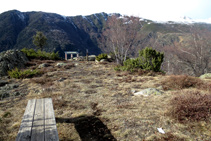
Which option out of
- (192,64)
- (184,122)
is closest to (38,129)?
(184,122)

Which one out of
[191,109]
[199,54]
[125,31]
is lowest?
[191,109]

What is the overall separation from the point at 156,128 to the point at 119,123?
962 millimetres

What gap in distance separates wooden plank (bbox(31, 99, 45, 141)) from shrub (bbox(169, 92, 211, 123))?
339 centimetres

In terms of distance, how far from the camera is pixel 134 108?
15.5 ft

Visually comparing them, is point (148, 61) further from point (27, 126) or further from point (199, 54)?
point (199, 54)

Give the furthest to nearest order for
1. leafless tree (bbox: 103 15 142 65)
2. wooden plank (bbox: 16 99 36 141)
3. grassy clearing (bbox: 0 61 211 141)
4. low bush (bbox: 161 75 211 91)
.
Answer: leafless tree (bbox: 103 15 142 65) < low bush (bbox: 161 75 211 91) < grassy clearing (bbox: 0 61 211 141) < wooden plank (bbox: 16 99 36 141)

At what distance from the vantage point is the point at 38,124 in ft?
8.58

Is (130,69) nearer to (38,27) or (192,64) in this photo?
(192,64)

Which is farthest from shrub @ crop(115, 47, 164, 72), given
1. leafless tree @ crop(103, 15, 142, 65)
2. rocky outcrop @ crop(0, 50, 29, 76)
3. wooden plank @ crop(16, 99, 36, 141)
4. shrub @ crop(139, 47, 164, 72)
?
rocky outcrop @ crop(0, 50, 29, 76)

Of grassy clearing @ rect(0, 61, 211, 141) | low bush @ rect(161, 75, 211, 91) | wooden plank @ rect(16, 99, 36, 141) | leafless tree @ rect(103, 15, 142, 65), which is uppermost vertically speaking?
leafless tree @ rect(103, 15, 142, 65)

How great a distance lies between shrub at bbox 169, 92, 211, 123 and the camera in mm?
3646

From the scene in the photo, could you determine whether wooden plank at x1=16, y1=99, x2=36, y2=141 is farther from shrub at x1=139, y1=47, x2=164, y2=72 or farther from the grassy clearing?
shrub at x1=139, y1=47, x2=164, y2=72

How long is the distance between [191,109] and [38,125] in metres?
3.84

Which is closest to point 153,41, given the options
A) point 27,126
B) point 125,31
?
point 125,31
